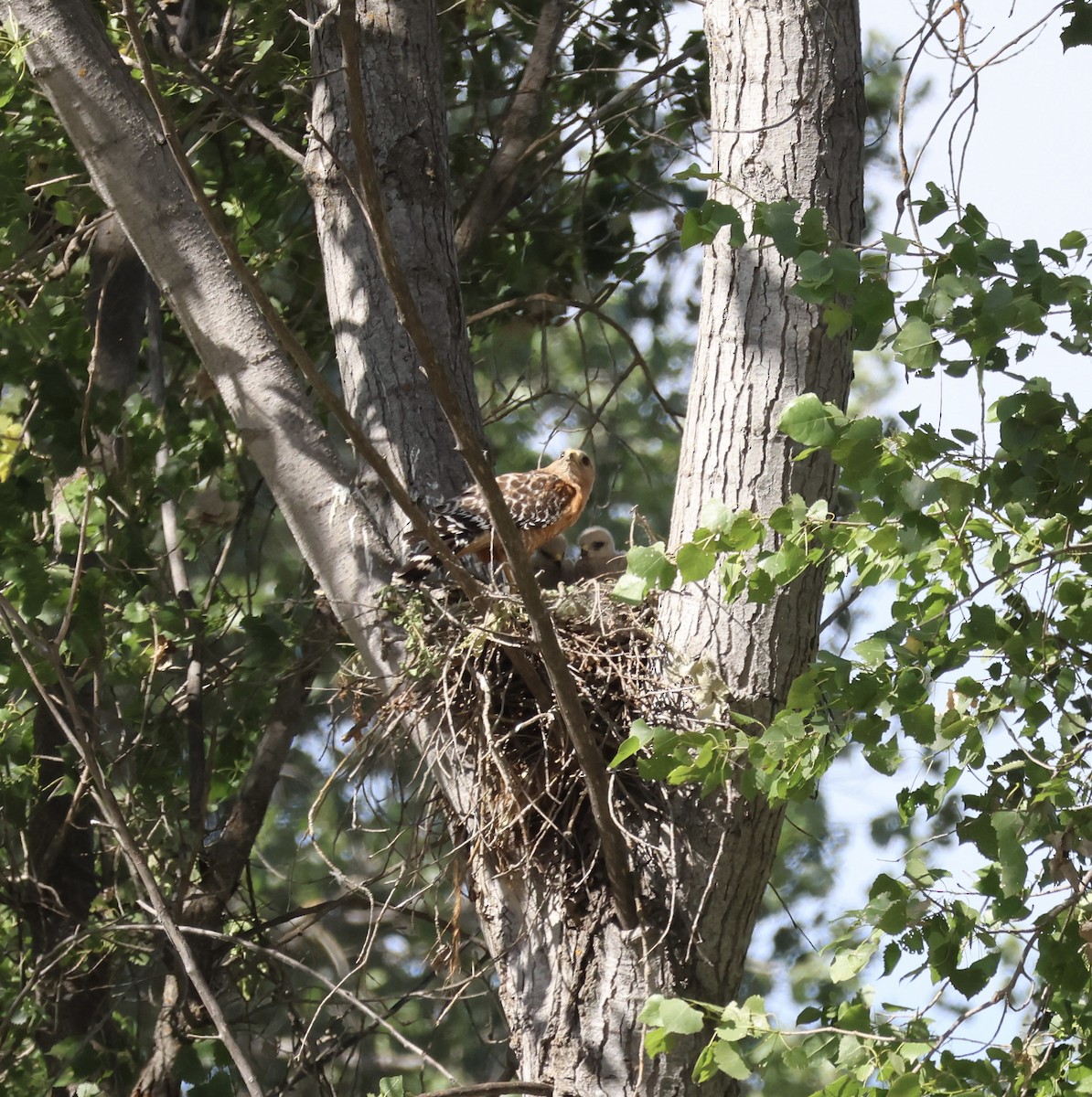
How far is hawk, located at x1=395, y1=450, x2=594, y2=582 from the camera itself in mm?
3815

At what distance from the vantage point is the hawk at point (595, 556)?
5203mm

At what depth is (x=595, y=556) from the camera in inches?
209

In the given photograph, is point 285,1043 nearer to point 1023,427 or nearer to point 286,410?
point 286,410

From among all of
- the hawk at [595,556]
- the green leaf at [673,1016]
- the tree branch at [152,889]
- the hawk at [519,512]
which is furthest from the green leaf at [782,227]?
the hawk at [595,556]

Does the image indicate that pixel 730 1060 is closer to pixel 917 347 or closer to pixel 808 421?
pixel 808 421

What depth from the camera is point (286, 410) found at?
352 centimetres

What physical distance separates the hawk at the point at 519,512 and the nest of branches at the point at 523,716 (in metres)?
0.24

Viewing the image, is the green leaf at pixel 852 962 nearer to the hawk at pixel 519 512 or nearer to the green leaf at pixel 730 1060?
the green leaf at pixel 730 1060

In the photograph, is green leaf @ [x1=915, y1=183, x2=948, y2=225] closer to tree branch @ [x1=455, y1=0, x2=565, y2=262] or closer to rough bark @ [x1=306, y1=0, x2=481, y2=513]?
rough bark @ [x1=306, y1=0, x2=481, y2=513]

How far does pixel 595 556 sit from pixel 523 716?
179 cm

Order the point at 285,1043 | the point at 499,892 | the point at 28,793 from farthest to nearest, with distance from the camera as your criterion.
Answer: the point at 285,1043
the point at 28,793
the point at 499,892

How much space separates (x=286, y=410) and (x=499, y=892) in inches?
51.1

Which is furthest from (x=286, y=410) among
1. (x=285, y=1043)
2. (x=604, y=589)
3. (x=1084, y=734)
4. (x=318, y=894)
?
(x=318, y=894)

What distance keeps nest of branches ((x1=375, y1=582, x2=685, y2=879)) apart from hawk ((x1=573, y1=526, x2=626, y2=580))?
160 centimetres
